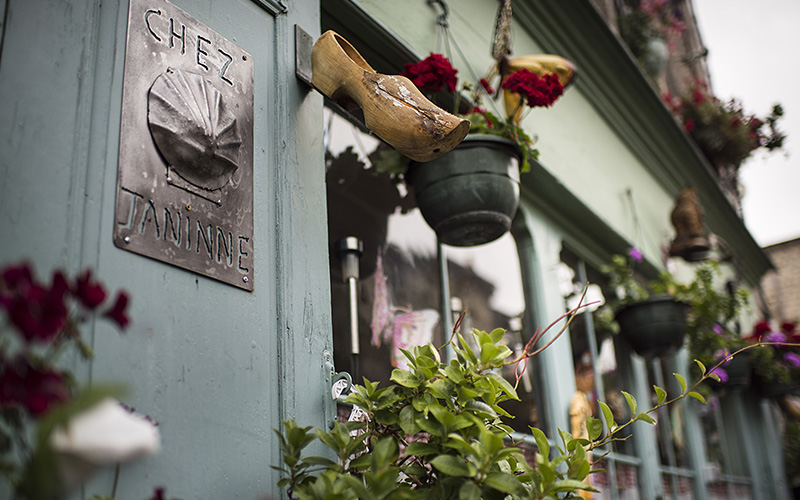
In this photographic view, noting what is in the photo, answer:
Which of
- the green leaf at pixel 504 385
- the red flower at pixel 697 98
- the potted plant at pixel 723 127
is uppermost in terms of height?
the red flower at pixel 697 98

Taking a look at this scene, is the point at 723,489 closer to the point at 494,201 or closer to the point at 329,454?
the point at 494,201

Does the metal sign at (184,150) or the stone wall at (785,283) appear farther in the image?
the stone wall at (785,283)

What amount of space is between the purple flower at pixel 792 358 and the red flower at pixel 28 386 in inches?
248

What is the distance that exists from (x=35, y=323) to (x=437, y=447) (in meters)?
0.96

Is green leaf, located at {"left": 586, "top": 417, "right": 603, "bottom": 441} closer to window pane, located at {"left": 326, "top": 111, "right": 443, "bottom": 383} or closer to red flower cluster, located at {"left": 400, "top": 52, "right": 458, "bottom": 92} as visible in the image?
window pane, located at {"left": 326, "top": 111, "right": 443, "bottom": 383}

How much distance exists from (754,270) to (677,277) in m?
4.35

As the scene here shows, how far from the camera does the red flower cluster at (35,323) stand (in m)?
0.73

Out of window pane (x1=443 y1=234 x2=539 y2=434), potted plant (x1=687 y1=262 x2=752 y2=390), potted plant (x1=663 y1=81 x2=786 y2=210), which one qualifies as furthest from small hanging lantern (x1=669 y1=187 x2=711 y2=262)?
window pane (x1=443 y1=234 x2=539 y2=434)

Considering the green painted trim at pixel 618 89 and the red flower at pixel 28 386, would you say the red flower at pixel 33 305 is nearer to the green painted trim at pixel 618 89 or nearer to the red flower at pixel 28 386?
the red flower at pixel 28 386

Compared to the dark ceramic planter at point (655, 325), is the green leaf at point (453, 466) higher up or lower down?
lower down

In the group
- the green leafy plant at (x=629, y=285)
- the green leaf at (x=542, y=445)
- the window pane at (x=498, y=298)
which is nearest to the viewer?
the green leaf at (x=542, y=445)

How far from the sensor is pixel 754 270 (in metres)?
9.48

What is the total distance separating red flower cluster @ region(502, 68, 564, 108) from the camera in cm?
253

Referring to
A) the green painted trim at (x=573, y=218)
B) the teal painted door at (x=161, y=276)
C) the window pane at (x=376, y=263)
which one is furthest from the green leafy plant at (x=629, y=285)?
the teal painted door at (x=161, y=276)
